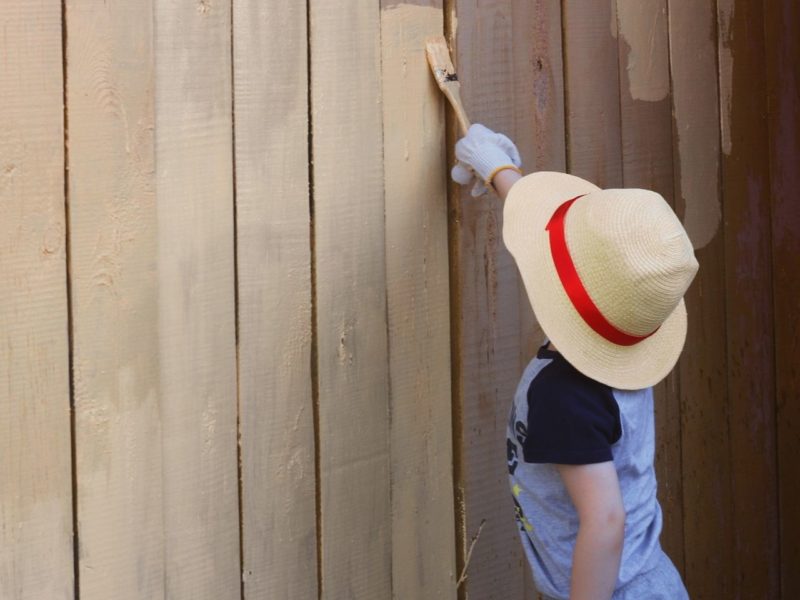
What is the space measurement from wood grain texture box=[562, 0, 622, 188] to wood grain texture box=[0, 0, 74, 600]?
1.18m

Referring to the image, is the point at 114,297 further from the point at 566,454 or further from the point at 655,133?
the point at 655,133

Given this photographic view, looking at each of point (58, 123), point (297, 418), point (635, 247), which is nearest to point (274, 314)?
point (297, 418)

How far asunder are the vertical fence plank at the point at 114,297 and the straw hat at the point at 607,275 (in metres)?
0.63

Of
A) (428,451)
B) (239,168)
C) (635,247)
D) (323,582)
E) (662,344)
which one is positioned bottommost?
(323,582)

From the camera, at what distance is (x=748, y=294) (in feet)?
9.85

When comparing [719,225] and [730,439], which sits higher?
[719,225]

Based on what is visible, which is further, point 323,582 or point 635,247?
point 323,582

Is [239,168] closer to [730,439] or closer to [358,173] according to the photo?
[358,173]

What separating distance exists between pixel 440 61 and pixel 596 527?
3.17 ft

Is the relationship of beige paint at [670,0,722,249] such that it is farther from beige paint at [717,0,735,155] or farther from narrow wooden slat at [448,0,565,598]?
narrow wooden slat at [448,0,565,598]

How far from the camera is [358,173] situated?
2.25 m

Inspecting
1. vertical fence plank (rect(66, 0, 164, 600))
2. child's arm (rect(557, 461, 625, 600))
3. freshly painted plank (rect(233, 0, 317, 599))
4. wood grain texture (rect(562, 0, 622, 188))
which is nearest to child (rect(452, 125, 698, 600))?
child's arm (rect(557, 461, 625, 600))

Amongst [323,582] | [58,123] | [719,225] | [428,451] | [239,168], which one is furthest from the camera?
[719,225]

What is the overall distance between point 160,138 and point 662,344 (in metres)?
0.93
